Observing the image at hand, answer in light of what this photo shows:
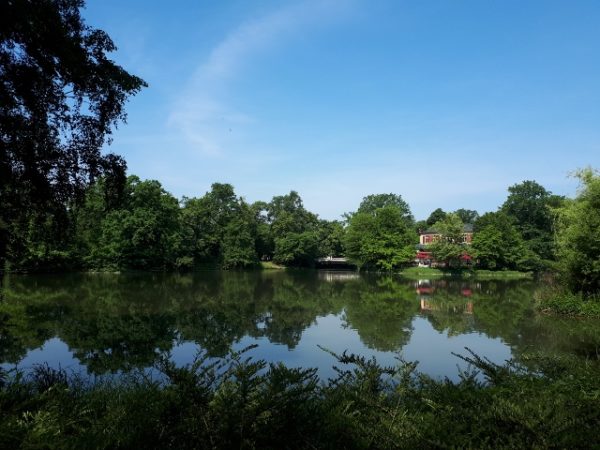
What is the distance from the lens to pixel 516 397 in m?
4.45

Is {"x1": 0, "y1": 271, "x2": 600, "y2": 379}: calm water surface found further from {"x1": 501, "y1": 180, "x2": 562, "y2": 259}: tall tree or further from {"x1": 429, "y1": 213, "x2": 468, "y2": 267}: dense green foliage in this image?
{"x1": 501, "y1": 180, "x2": 562, "y2": 259}: tall tree

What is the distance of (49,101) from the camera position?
9.14m

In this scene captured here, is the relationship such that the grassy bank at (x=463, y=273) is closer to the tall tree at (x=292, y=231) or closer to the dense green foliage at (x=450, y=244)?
the dense green foliage at (x=450, y=244)

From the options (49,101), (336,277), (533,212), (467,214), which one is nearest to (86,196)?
(49,101)

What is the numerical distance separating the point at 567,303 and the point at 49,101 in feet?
69.9

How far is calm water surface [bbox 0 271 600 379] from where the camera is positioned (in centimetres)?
1145

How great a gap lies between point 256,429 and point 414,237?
6123 centimetres

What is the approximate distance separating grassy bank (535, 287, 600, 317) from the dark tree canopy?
19.0 m

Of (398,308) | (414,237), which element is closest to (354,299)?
(398,308)

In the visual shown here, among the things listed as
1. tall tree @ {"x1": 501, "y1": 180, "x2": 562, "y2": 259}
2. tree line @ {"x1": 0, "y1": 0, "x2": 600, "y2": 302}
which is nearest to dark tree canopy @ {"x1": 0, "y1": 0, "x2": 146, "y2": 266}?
tree line @ {"x1": 0, "y1": 0, "x2": 600, "y2": 302}

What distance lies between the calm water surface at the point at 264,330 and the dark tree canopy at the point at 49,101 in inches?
115

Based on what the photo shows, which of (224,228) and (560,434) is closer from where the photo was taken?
(560,434)

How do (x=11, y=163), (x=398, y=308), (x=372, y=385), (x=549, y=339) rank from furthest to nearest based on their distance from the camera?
(x=398, y=308), (x=549, y=339), (x=11, y=163), (x=372, y=385)

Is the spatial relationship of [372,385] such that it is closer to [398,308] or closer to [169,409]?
[169,409]
